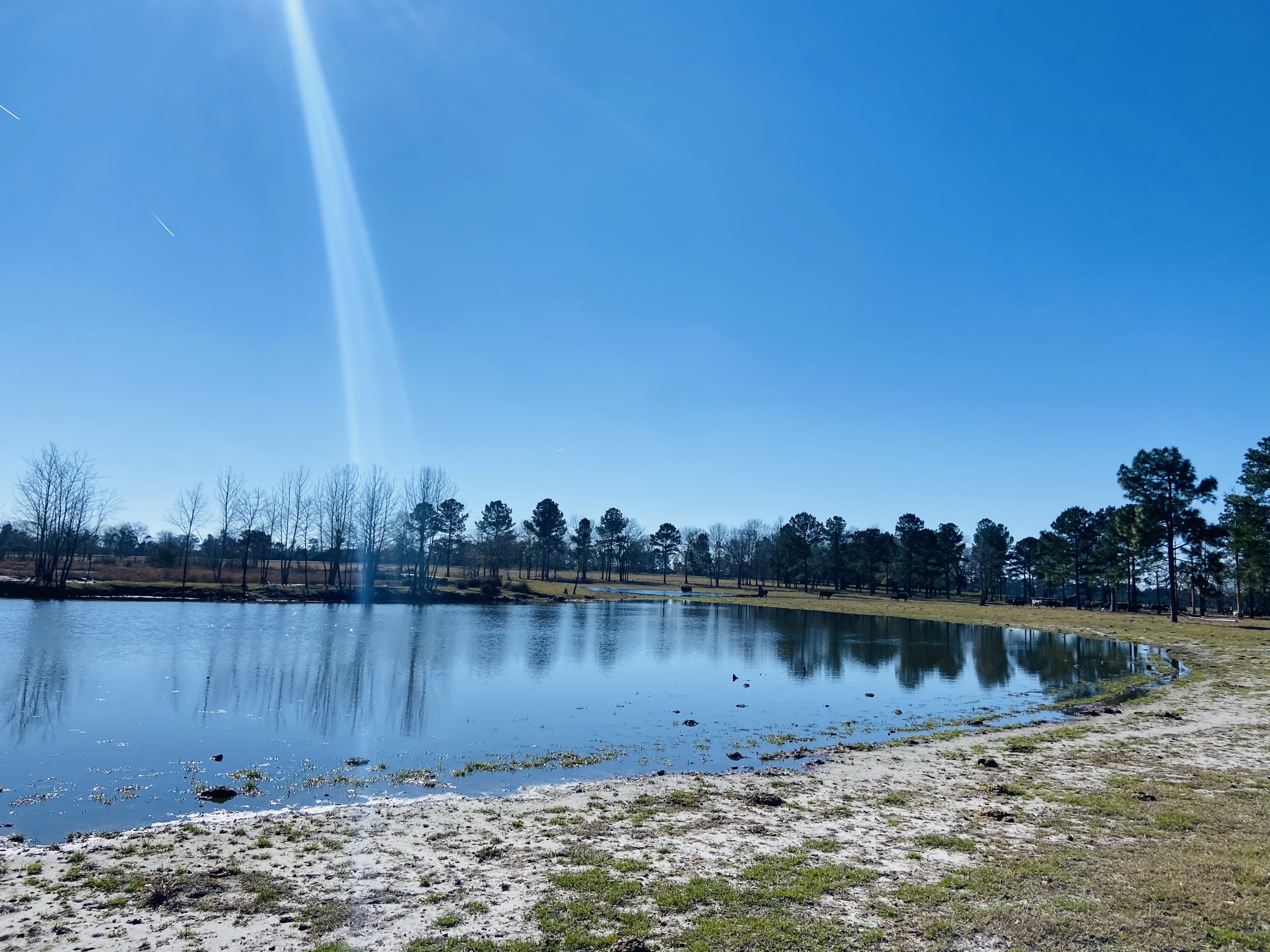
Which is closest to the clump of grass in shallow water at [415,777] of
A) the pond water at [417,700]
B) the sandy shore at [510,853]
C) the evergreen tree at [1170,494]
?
the pond water at [417,700]

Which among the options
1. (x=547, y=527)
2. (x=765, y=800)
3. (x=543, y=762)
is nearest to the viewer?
(x=765, y=800)

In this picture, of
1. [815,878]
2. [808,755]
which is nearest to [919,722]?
[808,755]

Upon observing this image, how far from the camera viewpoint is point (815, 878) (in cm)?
877

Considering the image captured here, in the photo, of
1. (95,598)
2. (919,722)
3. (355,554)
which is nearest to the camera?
(919,722)

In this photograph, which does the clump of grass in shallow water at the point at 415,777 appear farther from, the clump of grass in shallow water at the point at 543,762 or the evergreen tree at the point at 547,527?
the evergreen tree at the point at 547,527

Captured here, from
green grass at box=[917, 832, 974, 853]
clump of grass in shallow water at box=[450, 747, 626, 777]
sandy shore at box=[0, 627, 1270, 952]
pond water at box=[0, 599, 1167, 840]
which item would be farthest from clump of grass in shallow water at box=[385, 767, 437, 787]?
green grass at box=[917, 832, 974, 853]

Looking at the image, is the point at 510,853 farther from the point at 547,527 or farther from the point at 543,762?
the point at 547,527

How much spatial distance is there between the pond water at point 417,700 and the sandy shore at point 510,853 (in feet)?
5.49

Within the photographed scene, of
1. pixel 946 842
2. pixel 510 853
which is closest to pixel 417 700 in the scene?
pixel 510 853

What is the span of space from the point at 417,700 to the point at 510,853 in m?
14.1

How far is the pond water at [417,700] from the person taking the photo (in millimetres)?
14133

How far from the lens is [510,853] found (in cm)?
979

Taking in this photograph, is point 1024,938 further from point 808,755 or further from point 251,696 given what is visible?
point 251,696

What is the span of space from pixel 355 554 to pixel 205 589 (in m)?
42.0
